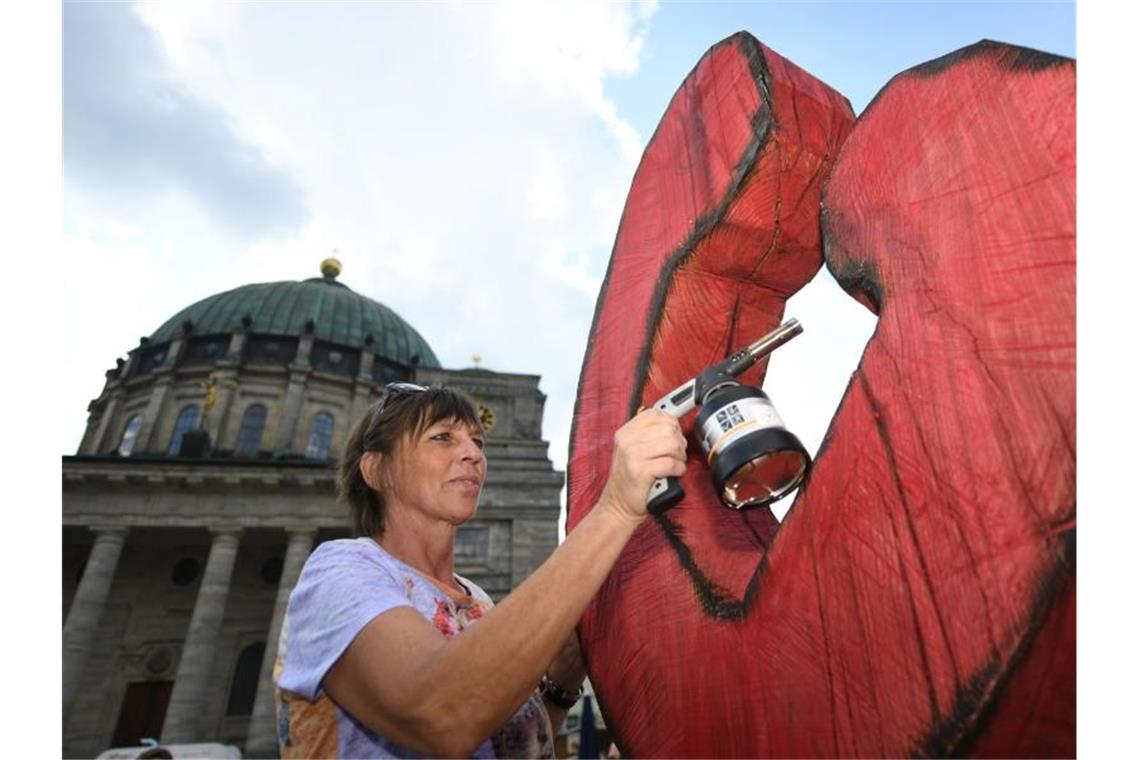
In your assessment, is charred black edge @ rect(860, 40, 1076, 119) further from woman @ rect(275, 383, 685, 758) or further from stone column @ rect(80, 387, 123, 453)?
stone column @ rect(80, 387, 123, 453)

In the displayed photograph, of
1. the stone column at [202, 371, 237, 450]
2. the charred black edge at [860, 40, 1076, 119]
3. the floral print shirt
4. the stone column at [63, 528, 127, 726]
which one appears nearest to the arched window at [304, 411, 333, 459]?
the stone column at [202, 371, 237, 450]

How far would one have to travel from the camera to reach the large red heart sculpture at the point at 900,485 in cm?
71

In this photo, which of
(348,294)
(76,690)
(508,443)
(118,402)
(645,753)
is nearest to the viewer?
(645,753)

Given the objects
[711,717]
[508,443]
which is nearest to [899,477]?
[711,717]

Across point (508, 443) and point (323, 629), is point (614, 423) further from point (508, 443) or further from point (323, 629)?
point (508, 443)

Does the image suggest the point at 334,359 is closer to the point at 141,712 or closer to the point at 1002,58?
the point at 141,712

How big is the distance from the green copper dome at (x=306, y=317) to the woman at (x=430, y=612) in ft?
118

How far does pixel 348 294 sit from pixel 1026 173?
1691 inches

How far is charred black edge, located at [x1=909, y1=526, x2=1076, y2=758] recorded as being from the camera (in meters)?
0.67

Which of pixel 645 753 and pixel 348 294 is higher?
pixel 348 294

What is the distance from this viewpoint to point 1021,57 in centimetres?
82

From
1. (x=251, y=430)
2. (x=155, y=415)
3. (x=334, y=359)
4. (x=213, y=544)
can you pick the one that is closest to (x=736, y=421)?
(x=213, y=544)

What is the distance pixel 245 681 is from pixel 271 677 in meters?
3.08

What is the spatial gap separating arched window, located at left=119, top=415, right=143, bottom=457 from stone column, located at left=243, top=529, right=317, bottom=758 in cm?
1434
